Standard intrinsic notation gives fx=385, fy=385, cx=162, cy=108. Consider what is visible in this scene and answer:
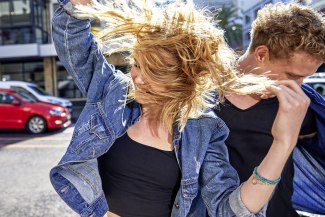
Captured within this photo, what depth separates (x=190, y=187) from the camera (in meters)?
1.32

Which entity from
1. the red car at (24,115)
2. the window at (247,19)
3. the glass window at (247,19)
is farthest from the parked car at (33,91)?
the glass window at (247,19)

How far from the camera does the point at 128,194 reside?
140 centimetres

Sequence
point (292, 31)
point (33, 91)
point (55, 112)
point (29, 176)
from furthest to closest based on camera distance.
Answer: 1. point (33, 91)
2. point (55, 112)
3. point (29, 176)
4. point (292, 31)

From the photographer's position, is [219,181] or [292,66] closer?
[219,181]

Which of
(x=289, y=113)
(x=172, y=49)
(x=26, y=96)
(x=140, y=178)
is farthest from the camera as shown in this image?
(x=26, y=96)

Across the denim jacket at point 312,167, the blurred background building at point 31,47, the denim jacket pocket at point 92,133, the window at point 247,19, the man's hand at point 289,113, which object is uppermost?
the man's hand at point 289,113

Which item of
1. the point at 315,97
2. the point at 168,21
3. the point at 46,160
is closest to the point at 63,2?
the point at 168,21

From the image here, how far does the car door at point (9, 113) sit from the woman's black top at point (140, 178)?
31.1 ft

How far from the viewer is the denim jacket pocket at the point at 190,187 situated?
1317 mm

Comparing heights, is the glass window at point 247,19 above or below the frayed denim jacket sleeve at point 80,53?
below

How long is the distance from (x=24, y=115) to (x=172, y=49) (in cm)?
968

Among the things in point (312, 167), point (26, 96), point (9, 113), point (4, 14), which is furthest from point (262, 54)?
point (4, 14)

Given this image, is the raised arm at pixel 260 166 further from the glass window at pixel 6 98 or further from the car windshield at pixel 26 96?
the car windshield at pixel 26 96

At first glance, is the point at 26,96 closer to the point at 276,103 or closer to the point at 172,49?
the point at 276,103
